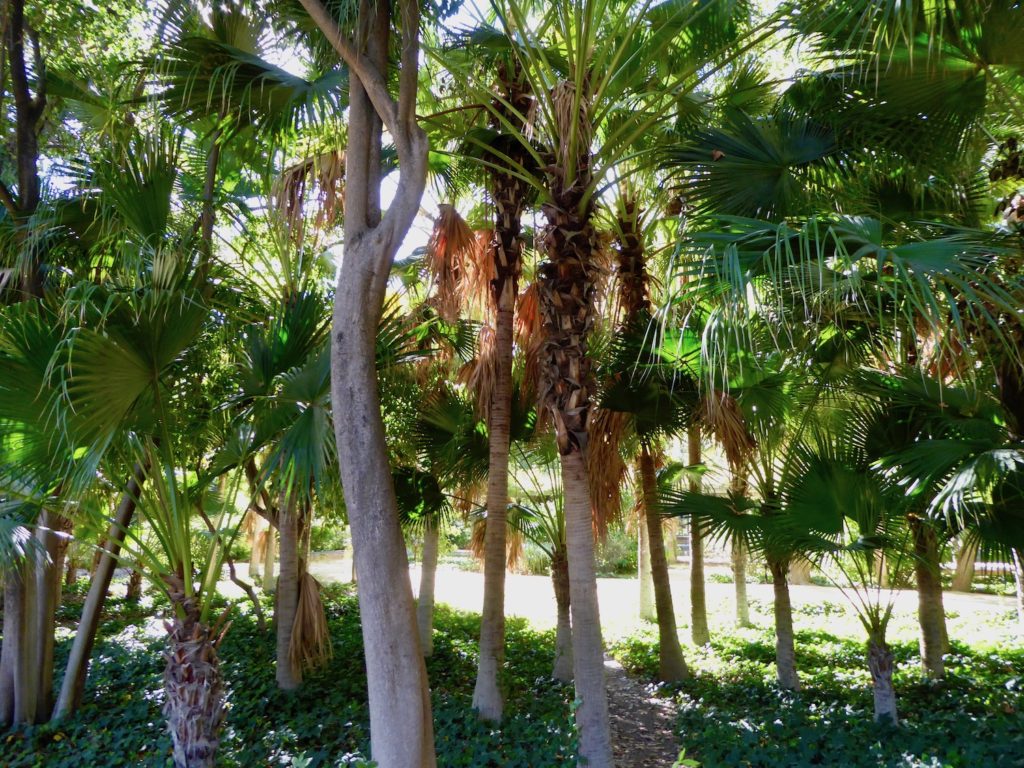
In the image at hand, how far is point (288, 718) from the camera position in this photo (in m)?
7.07

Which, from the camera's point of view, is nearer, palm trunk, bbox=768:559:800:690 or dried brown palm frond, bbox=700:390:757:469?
dried brown palm frond, bbox=700:390:757:469

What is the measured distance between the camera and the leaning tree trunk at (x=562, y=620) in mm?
8766

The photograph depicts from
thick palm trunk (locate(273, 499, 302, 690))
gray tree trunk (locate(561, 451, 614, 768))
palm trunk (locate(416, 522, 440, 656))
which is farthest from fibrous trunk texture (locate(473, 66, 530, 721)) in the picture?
palm trunk (locate(416, 522, 440, 656))

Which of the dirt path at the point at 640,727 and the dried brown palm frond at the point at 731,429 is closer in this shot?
the dirt path at the point at 640,727

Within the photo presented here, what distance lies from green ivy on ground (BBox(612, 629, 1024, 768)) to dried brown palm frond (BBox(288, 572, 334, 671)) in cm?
395

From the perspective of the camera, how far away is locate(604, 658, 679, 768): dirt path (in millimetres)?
6375

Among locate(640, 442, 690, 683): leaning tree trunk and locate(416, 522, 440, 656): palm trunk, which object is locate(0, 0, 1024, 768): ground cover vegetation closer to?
locate(640, 442, 690, 683): leaning tree trunk

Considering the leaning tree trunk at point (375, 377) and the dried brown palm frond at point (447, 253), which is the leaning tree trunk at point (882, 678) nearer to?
the leaning tree trunk at point (375, 377)

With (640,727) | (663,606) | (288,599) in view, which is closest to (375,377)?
(288,599)

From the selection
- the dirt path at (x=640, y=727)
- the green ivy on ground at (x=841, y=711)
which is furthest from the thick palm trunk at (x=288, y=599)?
the green ivy on ground at (x=841, y=711)

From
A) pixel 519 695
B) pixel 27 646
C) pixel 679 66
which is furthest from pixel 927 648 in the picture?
pixel 27 646

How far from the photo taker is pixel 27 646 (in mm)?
7184

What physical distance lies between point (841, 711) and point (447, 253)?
5.66 m

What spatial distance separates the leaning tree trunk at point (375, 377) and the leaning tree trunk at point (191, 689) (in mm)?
1158
